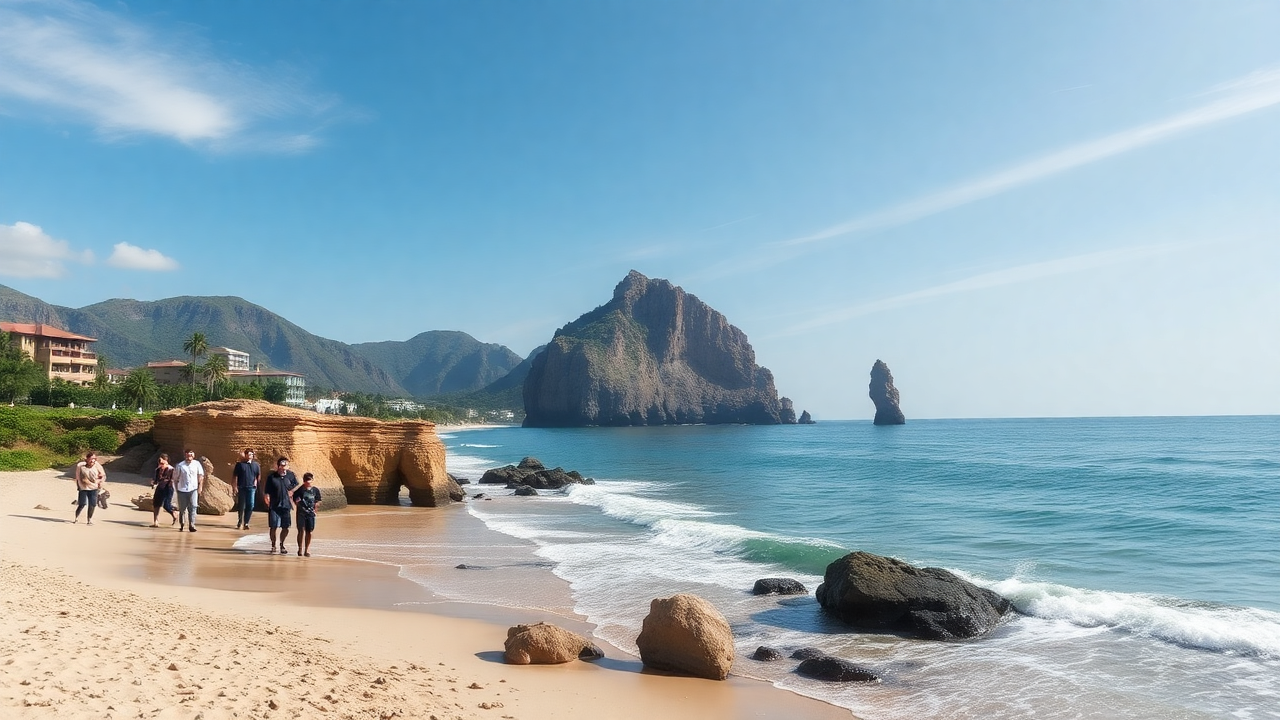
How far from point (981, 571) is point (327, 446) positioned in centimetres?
1928

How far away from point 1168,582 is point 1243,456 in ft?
151

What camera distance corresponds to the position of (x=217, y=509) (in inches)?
790

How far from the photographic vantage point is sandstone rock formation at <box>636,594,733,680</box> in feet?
28.9

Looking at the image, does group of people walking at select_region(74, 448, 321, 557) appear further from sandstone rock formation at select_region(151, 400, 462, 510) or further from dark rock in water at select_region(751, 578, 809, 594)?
dark rock in water at select_region(751, 578, 809, 594)

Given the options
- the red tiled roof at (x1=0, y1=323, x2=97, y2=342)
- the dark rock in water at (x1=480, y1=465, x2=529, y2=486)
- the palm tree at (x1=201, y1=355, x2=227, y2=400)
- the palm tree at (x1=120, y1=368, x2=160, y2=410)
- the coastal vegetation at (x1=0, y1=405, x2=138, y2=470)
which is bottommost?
the dark rock in water at (x1=480, y1=465, x2=529, y2=486)

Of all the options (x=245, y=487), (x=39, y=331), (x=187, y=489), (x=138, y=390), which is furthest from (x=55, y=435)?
(x=39, y=331)

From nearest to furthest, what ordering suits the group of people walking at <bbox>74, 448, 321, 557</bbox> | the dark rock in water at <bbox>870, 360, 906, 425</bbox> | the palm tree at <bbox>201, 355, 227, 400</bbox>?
the group of people walking at <bbox>74, 448, 321, 557</bbox> → the palm tree at <bbox>201, 355, 227, 400</bbox> → the dark rock in water at <bbox>870, 360, 906, 425</bbox>

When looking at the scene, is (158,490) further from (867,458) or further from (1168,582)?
(867,458)

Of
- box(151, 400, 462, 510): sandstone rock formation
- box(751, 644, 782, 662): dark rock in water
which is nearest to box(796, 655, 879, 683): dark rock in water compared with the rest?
box(751, 644, 782, 662): dark rock in water

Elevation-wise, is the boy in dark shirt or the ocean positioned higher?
the boy in dark shirt

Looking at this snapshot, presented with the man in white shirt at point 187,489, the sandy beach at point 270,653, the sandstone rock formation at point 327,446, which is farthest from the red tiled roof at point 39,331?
the sandy beach at point 270,653

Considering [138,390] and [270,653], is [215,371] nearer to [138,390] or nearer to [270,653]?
[138,390]

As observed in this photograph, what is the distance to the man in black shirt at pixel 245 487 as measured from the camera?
1816cm

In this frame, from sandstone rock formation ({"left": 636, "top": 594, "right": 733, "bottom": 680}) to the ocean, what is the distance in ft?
2.30
